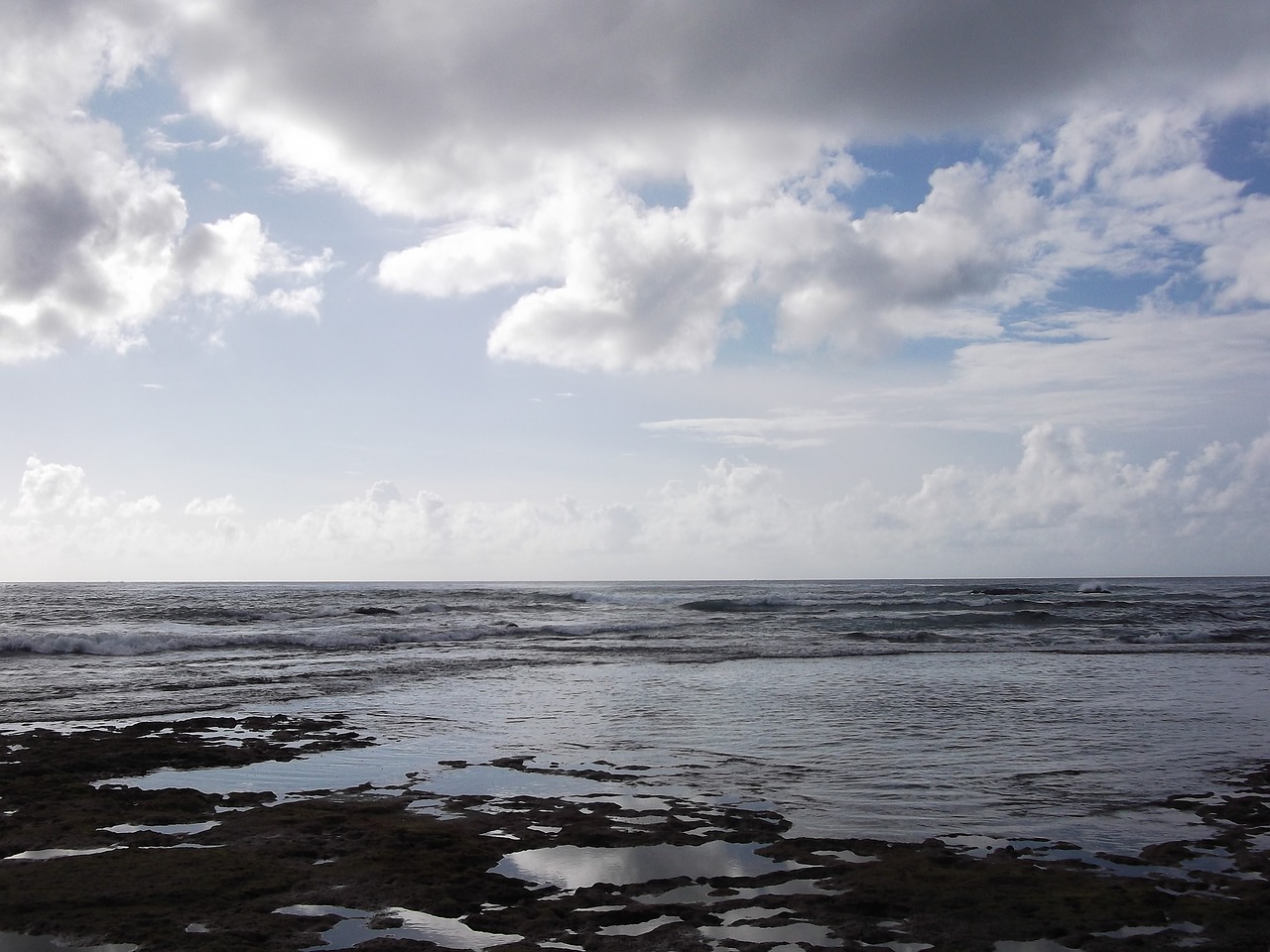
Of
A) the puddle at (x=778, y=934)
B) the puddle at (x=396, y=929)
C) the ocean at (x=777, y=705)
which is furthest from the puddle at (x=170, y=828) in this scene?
the puddle at (x=778, y=934)

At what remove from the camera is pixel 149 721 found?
47.6 feet

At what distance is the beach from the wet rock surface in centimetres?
3

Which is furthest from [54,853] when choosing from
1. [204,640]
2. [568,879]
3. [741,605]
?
[741,605]

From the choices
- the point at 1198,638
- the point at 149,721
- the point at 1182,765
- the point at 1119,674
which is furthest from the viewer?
the point at 1198,638

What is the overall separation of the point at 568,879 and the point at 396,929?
1467 millimetres

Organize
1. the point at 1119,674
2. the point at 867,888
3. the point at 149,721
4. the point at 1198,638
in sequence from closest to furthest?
1. the point at 867,888
2. the point at 149,721
3. the point at 1119,674
4. the point at 1198,638

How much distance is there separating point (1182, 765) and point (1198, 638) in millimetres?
26586

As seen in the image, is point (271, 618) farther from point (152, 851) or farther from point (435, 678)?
point (152, 851)

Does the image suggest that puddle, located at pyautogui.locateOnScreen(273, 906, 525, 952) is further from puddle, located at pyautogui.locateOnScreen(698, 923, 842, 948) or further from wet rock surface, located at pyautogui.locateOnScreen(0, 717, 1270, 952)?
puddle, located at pyautogui.locateOnScreen(698, 923, 842, 948)

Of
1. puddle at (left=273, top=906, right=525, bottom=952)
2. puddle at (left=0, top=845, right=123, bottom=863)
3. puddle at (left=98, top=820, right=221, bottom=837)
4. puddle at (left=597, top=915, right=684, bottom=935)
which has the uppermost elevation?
puddle at (left=597, top=915, right=684, bottom=935)

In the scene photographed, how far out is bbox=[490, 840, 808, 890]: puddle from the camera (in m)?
6.89

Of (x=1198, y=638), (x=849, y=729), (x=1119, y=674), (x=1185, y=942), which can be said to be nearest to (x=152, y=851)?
(x=1185, y=942)

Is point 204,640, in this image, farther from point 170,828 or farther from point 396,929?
point 396,929

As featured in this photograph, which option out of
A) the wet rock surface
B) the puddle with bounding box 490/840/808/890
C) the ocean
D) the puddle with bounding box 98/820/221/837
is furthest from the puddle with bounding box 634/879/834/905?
the puddle with bounding box 98/820/221/837
